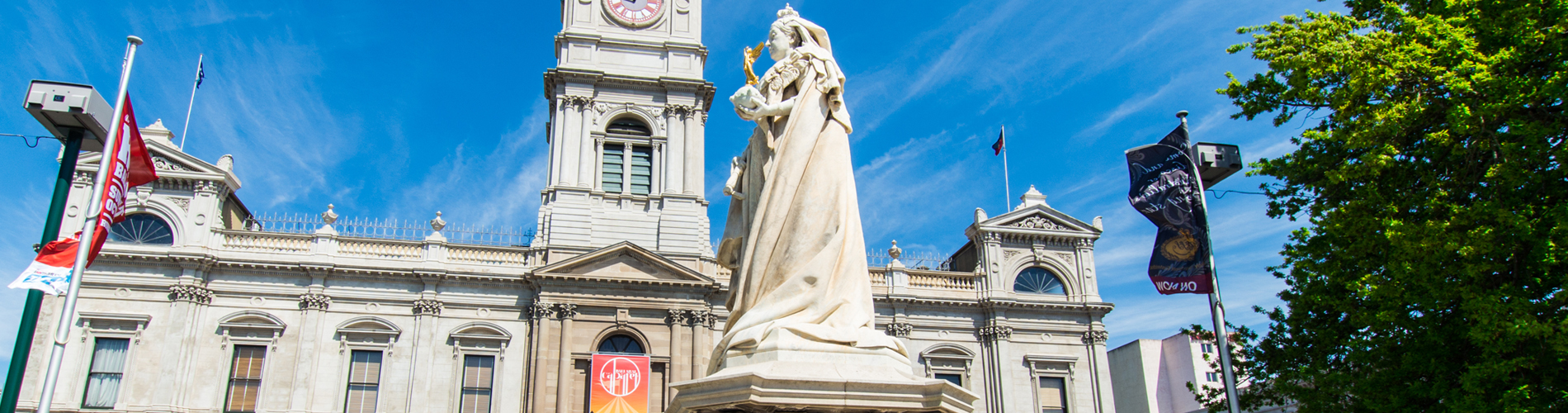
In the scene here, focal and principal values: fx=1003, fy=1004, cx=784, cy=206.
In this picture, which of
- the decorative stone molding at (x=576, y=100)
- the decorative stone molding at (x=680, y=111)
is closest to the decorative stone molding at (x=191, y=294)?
the decorative stone molding at (x=576, y=100)

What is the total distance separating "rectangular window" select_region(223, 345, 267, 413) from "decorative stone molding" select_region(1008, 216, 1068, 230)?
22816 millimetres

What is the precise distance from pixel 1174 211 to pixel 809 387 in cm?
1149

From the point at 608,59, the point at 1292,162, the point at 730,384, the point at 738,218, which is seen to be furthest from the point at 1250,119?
the point at 608,59

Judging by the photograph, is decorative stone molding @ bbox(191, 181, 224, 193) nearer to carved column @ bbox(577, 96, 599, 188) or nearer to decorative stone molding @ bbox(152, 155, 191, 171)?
decorative stone molding @ bbox(152, 155, 191, 171)

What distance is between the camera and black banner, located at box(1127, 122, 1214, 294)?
14586 millimetres

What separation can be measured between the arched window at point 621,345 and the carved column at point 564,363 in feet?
3.64

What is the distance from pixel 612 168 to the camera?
31.7 meters

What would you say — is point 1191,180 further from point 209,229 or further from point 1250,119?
point 209,229

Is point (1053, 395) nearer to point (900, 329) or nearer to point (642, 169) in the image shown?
point (900, 329)

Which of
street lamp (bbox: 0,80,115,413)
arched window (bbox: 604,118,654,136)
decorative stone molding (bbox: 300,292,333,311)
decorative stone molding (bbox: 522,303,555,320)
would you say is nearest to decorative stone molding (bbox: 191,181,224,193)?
decorative stone molding (bbox: 300,292,333,311)

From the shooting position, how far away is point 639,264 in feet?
94.7

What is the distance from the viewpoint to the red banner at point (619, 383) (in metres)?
27.1

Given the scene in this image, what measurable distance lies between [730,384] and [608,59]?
93.8 feet

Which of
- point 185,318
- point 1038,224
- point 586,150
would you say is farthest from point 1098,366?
point 185,318
